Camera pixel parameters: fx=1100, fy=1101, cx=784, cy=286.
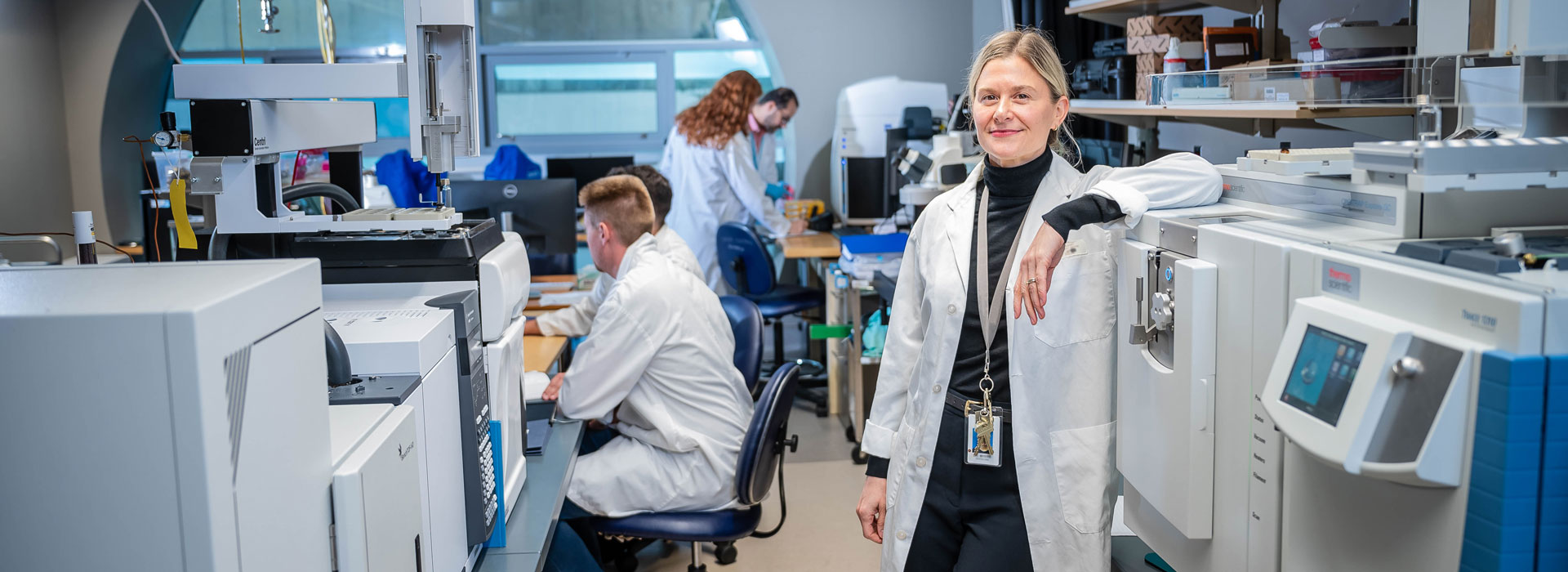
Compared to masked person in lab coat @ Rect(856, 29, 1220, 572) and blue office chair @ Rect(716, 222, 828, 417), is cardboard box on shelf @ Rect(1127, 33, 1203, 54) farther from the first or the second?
blue office chair @ Rect(716, 222, 828, 417)

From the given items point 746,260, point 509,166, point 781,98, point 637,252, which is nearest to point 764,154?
point 781,98

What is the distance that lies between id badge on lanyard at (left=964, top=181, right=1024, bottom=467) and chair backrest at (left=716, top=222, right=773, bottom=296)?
294cm

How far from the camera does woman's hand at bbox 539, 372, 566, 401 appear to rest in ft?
8.21

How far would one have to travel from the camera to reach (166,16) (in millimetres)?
6168

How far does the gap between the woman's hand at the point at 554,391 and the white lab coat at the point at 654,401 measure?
0.13 ft

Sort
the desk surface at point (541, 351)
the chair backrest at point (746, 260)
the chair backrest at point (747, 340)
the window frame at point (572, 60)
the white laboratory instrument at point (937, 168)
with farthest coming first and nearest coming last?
the window frame at point (572, 60) → the chair backrest at point (746, 260) → the white laboratory instrument at point (937, 168) → the chair backrest at point (747, 340) → the desk surface at point (541, 351)

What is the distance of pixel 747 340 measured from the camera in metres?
3.04

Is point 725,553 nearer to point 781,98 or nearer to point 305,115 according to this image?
point 305,115

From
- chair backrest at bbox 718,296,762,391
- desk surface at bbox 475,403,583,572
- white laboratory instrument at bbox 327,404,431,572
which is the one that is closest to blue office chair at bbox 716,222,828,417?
chair backrest at bbox 718,296,762,391

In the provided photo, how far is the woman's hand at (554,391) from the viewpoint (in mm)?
2501

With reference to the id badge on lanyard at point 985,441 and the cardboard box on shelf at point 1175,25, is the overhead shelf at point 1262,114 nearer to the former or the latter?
the cardboard box on shelf at point 1175,25

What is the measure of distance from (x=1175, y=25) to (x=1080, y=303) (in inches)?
51.8

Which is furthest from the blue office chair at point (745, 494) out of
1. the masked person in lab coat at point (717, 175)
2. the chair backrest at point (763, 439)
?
the masked person in lab coat at point (717, 175)

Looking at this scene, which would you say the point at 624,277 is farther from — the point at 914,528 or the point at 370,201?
the point at 370,201
